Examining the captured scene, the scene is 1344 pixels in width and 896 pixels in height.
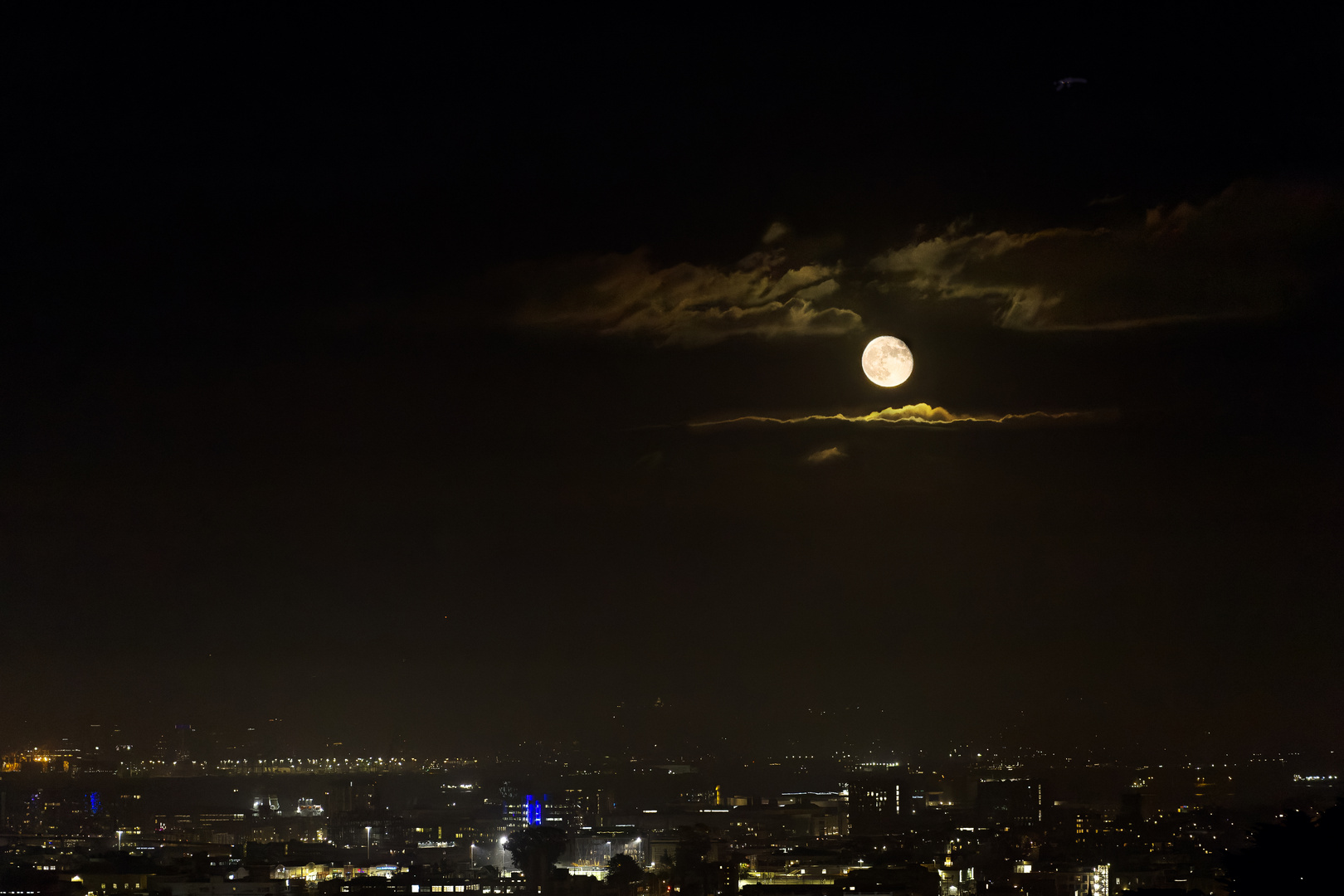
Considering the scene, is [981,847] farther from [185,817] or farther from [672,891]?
[185,817]

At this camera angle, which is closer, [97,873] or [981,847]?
[97,873]

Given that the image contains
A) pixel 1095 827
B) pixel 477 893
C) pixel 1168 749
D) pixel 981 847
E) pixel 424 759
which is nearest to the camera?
pixel 477 893

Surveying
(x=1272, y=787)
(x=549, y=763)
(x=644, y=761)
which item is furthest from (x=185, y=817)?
(x=1272, y=787)

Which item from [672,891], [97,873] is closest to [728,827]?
[672,891]

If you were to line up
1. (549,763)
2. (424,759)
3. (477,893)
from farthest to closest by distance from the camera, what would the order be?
1. (549,763)
2. (424,759)
3. (477,893)

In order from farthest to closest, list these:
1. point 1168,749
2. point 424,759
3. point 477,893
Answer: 1. point 424,759
2. point 1168,749
3. point 477,893

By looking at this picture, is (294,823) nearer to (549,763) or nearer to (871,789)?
(549,763)

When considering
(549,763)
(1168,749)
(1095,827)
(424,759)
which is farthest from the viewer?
(549,763)

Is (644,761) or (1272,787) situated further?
(644,761)
